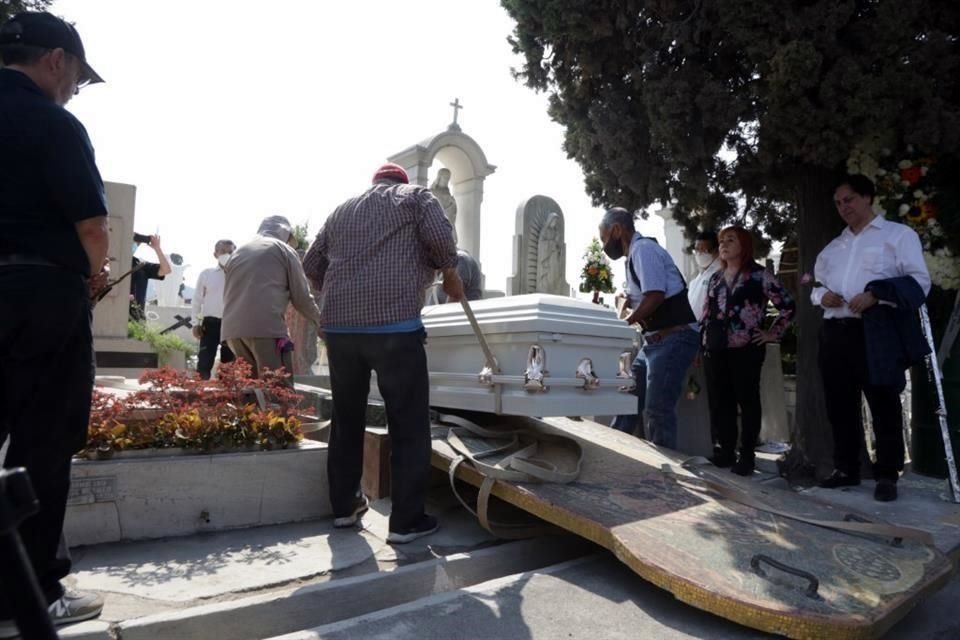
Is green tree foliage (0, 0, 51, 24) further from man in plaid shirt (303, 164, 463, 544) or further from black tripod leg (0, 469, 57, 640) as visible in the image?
black tripod leg (0, 469, 57, 640)

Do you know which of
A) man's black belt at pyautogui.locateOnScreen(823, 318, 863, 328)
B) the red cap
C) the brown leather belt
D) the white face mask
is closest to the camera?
the red cap

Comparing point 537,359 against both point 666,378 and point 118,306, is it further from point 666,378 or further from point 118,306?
point 118,306

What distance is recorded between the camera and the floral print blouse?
14.4ft

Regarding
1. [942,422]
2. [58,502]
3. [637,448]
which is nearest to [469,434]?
[637,448]

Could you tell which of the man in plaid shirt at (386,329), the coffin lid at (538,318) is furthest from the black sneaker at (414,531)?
the coffin lid at (538,318)

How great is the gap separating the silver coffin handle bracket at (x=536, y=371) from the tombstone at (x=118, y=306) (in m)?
5.25

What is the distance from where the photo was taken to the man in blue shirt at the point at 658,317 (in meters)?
4.24

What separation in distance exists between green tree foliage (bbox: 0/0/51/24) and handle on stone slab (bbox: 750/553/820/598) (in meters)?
7.72

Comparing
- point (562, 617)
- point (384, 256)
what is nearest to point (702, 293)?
point (384, 256)

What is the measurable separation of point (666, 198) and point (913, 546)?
3.04 m

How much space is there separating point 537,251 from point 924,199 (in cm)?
810

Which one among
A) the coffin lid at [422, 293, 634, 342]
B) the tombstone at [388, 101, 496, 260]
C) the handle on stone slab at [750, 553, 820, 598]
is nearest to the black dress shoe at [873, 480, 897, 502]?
the coffin lid at [422, 293, 634, 342]

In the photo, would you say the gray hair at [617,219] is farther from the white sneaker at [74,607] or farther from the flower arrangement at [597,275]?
the flower arrangement at [597,275]

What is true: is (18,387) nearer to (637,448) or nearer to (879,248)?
(637,448)
